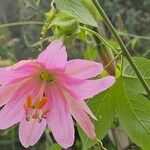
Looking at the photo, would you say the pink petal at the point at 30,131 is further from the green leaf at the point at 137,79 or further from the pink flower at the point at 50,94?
the green leaf at the point at 137,79

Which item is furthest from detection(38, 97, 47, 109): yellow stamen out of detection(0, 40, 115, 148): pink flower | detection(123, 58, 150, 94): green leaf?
detection(123, 58, 150, 94): green leaf

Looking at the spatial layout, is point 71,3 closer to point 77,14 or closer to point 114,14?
point 77,14

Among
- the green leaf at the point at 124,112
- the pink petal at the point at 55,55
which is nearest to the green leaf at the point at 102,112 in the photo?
the green leaf at the point at 124,112

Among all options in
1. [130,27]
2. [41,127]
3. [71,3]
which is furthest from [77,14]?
[130,27]

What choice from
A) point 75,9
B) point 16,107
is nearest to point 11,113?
point 16,107

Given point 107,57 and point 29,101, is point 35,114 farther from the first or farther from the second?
point 107,57

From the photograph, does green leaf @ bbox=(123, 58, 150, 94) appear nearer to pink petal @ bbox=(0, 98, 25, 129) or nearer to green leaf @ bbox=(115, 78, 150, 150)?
green leaf @ bbox=(115, 78, 150, 150)
